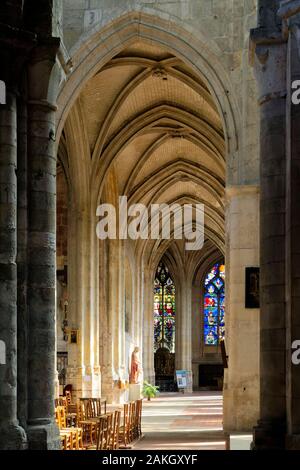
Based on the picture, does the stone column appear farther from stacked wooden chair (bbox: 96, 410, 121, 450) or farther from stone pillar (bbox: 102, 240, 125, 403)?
stone pillar (bbox: 102, 240, 125, 403)

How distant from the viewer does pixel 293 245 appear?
8.52 meters

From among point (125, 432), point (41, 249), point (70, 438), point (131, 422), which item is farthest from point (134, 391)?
point (41, 249)

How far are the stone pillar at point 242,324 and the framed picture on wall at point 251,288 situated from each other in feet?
0.37

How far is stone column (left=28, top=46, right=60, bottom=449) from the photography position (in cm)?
865

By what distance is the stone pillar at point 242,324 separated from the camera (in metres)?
16.1

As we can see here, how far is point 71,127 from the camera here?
78.0 feet

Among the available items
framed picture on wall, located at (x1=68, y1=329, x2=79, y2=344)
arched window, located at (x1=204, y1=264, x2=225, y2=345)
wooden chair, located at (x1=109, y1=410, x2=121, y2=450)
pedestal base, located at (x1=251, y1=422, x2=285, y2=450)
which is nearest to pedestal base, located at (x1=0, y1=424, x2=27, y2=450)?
pedestal base, located at (x1=251, y1=422, x2=285, y2=450)

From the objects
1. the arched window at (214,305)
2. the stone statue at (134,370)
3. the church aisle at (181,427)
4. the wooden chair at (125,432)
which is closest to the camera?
the wooden chair at (125,432)

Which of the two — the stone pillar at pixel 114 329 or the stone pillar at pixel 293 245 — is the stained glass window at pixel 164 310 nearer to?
the stone pillar at pixel 114 329

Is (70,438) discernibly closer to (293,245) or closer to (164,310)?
(293,245)

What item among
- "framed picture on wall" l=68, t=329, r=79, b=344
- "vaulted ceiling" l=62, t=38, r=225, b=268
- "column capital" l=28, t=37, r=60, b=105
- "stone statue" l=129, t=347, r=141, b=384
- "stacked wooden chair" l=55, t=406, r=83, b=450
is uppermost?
"vaulted ceiling" l=62, t=38, r=225, b=268

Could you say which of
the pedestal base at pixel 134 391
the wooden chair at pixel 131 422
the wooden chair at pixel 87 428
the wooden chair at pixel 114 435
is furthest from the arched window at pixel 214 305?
the wooden chair at pixel 114 435

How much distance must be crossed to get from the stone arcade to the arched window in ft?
7.31

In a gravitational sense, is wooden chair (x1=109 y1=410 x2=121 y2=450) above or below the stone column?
below
